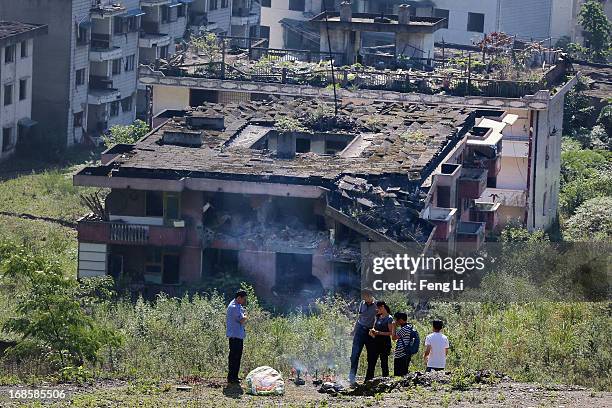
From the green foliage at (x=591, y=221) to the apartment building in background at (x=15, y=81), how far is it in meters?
18.7

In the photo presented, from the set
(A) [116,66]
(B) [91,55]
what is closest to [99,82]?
(B) [91,55]

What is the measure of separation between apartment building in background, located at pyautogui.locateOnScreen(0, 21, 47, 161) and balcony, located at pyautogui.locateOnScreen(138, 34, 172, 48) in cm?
836

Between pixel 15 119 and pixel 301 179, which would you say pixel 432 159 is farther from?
pixel 15 119

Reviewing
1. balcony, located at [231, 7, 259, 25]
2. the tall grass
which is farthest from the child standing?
balcony, located at [231, 7, 259, 25]

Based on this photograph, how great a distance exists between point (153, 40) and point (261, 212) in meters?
31.8

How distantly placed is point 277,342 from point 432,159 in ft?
38.6

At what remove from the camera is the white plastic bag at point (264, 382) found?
22938mm

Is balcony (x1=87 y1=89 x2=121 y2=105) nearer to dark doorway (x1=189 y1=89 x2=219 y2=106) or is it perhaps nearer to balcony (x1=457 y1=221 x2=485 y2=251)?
dark doorway (x1=189 y1=89 x2=219 y2=106)

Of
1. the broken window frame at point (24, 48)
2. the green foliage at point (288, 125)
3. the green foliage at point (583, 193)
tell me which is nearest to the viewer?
the green foliage at point (288, 125)

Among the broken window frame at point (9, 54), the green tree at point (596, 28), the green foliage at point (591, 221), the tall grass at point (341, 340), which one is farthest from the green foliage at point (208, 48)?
the green tree at point (596, 28)

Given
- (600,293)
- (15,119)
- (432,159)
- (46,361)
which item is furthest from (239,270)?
(15,119)

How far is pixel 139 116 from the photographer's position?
67.8 m

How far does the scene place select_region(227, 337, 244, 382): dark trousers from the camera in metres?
23.1

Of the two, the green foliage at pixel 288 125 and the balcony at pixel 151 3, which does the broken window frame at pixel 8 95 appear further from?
the green foliage at pixel 288 125
